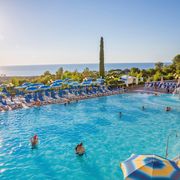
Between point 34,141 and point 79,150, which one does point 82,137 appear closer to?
point 79,150

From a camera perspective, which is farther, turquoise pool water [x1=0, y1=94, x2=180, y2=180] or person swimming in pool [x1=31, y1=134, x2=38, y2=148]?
person swimming in pool [x1=31, y1=134, x2=38, y2=148]

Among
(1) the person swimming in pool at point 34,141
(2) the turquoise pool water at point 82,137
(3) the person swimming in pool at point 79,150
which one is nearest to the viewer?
(2) the turquoise pool water at point 82,137

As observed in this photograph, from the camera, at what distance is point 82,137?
13453 mm

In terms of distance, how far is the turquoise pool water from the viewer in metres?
9.69

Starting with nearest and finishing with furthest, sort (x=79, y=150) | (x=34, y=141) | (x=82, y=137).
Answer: (x=79, y=150), (x=34, y=141), (x=82, y=137)

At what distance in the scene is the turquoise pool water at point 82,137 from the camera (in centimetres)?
969

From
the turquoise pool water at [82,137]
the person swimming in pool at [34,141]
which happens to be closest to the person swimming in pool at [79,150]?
the turquoise pool water at [82,137]

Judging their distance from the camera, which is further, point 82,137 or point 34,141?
point 82,137

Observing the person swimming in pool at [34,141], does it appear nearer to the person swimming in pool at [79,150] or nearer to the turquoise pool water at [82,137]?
the turquoise pool water at [82,137]

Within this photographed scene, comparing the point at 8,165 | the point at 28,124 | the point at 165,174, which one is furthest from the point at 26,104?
the point at 165,174

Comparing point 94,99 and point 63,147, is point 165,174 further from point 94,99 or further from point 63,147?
point 94,99

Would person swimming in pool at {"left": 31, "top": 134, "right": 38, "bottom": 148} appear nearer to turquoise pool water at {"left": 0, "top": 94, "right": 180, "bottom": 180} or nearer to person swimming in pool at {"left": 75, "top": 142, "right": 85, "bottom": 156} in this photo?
turquoise pool water at {"left": 0, "top": 94, "right": 180, "bottom": 180}

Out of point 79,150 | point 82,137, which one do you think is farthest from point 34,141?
point 82,137

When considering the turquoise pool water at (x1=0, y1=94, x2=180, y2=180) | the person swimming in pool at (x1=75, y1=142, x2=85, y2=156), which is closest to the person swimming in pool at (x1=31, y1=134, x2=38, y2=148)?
the turquoise pool water at (x1=0, y1=94, x2=180, y2=180)
